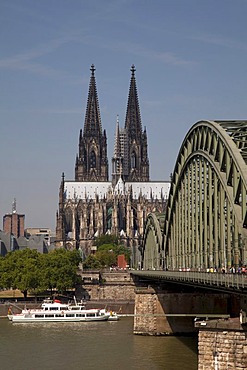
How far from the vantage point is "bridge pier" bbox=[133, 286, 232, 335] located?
216 feet

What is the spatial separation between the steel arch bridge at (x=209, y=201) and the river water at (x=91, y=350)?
20.4 feet

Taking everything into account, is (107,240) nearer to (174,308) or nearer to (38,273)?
(38,273)

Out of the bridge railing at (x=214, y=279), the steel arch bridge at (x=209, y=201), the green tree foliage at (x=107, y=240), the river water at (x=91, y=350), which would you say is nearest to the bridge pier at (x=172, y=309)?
the river water at (x=91, y=350)

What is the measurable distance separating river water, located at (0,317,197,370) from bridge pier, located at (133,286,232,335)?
71.8 inches

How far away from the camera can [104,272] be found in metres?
123

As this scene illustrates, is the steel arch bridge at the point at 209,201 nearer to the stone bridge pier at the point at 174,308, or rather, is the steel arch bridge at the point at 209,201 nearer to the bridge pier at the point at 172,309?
the stone bridge pier at the point at 174,308

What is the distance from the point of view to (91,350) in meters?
58.3

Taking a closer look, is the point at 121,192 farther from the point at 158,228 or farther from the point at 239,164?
the point at 239,164

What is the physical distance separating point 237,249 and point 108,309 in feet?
187

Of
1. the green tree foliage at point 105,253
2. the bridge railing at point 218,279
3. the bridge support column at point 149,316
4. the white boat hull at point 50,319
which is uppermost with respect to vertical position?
the green tree foliage at point 105,253

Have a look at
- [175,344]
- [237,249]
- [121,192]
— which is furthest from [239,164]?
[121,192]

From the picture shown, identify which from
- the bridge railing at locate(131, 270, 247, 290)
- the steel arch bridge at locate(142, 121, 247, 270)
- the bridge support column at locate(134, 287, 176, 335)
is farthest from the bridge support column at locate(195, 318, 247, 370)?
the bridge support column at locate(134, 287, 176, 335)

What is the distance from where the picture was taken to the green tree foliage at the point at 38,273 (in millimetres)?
105625

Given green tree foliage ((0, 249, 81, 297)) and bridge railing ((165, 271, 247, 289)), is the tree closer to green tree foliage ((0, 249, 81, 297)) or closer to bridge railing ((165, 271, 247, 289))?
green tree foliage ((0, 249, 81, 297))
